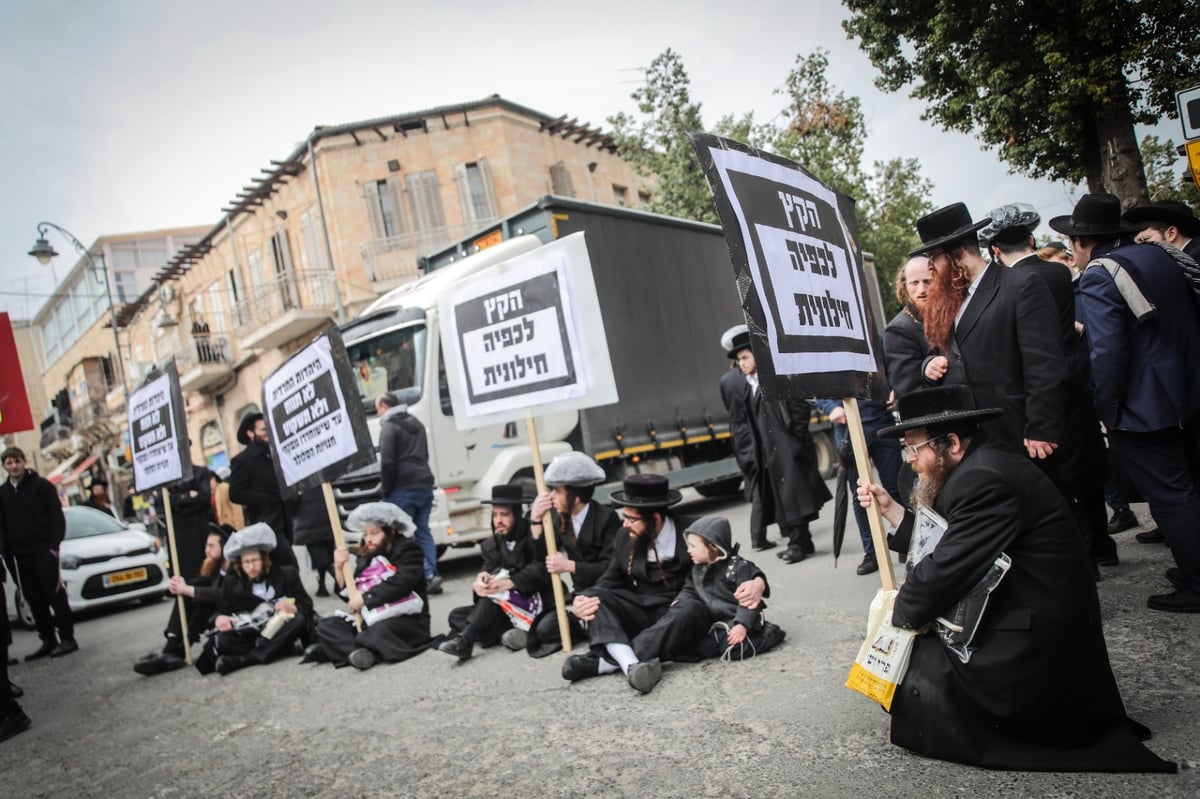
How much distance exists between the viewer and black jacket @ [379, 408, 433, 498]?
8.17 m

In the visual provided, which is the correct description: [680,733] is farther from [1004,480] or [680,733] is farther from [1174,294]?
[1174,294]

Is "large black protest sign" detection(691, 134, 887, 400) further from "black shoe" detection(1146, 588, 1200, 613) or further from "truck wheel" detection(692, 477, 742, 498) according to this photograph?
"truck wheel" detection(692, 477, 742, 498)

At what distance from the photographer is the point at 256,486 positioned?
8711mm

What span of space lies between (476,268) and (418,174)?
54.8 ft

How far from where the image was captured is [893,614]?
294 centimetres

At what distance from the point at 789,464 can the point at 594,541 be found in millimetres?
2257

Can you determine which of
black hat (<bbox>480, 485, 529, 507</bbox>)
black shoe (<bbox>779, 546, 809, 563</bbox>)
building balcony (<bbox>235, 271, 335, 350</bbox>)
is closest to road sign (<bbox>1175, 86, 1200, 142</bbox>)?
black shoe (<bbox>779, 546, 809, 563</bbox>)

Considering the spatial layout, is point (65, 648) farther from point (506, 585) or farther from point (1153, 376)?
point (1153, 376)

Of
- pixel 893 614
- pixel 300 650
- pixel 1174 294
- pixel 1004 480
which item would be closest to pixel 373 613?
pixel 300 650

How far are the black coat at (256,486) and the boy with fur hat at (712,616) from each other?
5.23 meters

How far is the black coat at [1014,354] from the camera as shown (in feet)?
12.4

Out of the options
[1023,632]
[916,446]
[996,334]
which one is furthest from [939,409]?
[996,334]

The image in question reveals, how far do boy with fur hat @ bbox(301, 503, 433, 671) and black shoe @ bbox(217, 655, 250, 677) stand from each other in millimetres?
717

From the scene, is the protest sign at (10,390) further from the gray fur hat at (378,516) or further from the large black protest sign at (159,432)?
the gray fur hat at (378,516)
